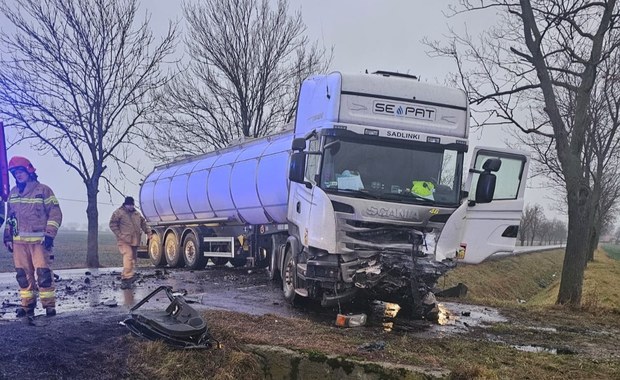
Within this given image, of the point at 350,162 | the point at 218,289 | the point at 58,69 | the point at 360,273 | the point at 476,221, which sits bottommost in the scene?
the point at 218,289

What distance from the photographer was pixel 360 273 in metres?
7.25

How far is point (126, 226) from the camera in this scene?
35.8ft

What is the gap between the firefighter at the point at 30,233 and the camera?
23.8 feet

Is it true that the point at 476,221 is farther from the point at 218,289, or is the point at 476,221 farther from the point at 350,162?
the point at 218,289

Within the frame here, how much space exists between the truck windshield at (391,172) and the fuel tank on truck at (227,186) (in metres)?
3.39

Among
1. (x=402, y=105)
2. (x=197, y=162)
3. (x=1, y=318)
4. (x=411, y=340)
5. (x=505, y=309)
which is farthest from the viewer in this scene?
(x=197, y=162)

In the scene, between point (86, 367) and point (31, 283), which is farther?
point (31, 283)

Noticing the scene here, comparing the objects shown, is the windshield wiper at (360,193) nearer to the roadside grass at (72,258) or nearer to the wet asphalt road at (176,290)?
the wet asphalt road at (176,290)

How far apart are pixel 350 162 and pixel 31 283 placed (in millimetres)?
4755

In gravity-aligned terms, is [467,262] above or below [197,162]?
below

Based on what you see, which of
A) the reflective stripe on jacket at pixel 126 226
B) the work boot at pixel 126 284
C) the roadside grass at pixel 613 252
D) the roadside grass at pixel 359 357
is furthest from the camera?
the roadside grass at pixel 613 252

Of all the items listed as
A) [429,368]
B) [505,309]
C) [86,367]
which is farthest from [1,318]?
[505,309]

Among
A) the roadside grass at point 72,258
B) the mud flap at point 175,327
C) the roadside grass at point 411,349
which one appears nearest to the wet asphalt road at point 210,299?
the roadside grass at point 411,349

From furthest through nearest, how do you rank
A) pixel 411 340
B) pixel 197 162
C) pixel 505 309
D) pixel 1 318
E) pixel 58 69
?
pixel 58 69
pixel 197 162
pixel 505 309
pixel 1 318
pixel 411 340
